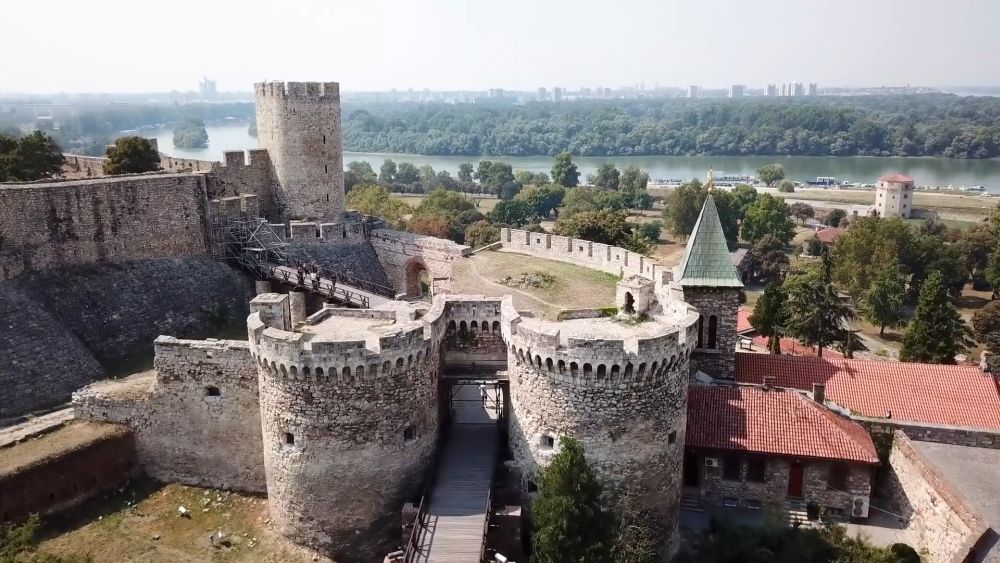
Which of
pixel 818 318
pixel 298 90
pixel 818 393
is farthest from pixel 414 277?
pixel 818 393

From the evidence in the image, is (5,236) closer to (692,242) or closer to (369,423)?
(369,423)

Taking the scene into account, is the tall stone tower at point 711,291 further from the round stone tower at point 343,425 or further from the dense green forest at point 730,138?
the dense green forest at point 730,138

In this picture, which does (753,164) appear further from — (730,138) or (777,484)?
(777,484)

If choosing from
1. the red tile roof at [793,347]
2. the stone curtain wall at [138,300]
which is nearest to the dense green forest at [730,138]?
the red tile roof at [793,347]

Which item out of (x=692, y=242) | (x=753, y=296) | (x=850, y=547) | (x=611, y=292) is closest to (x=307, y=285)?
(x=611, y=292)

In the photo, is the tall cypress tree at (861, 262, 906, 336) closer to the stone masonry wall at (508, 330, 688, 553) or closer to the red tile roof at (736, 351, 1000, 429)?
the red tile roof at (736, 351, 1000, 429)

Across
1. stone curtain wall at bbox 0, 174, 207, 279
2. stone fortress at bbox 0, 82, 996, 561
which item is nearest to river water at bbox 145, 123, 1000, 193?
stone curtain wall at bbox 0, 174, 207, 279
